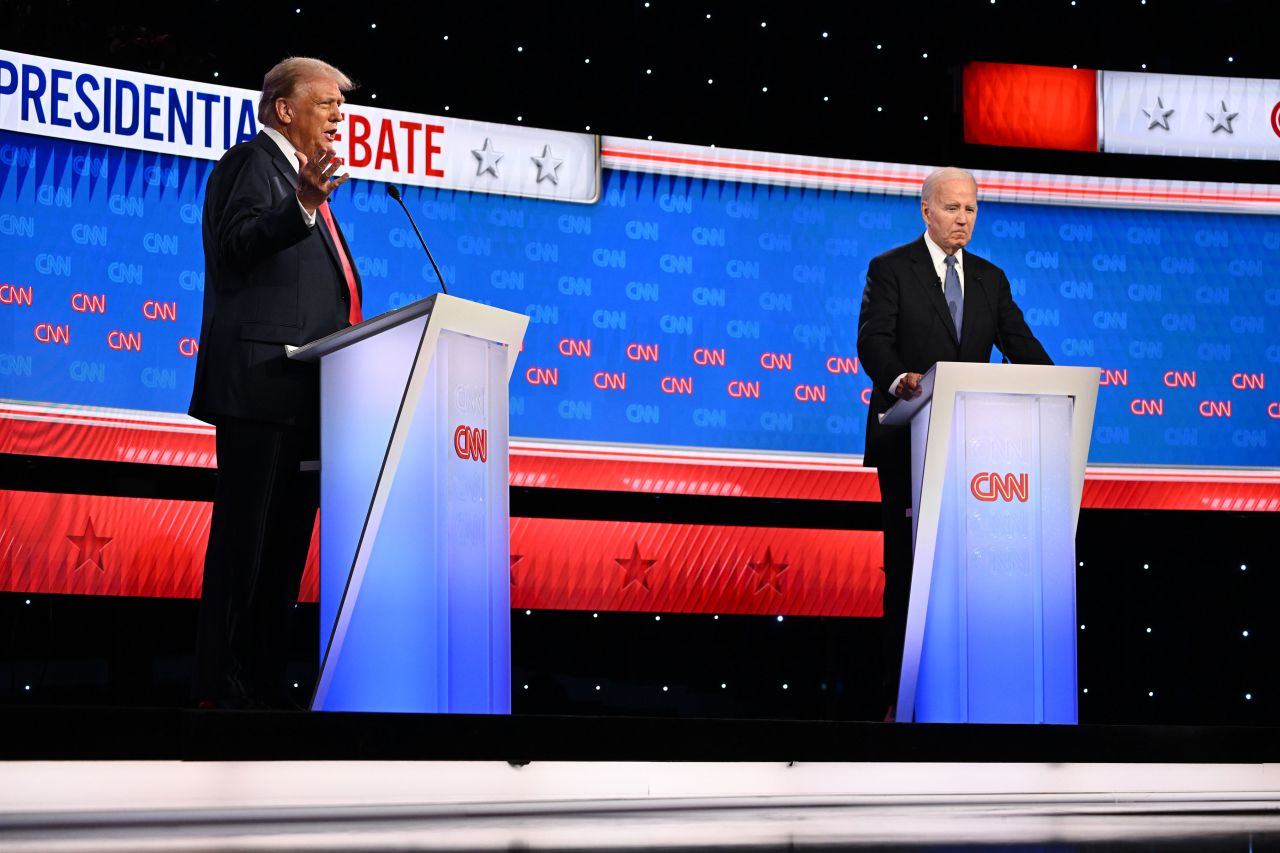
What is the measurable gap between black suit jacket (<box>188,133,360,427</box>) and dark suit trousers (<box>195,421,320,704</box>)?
0.05 metres

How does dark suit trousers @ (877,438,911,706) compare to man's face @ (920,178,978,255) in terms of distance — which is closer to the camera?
dark suit trousers @ (877,438,911,706)

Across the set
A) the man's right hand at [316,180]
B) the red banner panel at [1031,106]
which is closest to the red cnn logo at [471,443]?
the man's right hand at [316,180]

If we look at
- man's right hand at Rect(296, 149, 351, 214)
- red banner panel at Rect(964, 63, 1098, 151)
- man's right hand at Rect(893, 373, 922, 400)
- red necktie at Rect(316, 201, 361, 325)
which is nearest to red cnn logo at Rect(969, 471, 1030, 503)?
man's right hand at Rect(893, 373, 922, 400)

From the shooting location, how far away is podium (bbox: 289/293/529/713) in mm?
2619

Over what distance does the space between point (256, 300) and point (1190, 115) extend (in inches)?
141

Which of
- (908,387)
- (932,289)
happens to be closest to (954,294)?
(932,289)

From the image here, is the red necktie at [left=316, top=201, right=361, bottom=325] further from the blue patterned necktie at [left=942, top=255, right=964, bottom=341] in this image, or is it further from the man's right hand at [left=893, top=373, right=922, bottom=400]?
the blue patterned necktie at [left=942, top=255, right=964, bottom=341]

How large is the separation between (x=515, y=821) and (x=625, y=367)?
2.31 m

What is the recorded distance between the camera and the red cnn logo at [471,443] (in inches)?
106

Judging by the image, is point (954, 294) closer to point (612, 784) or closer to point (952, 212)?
point (952, 212)

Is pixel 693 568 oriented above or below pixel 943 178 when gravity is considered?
below

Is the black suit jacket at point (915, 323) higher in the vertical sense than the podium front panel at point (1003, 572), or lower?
higher

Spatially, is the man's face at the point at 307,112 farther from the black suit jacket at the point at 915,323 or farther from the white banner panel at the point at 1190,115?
the white banner panel at the point at 1190,115

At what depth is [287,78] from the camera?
2885 millimetres
